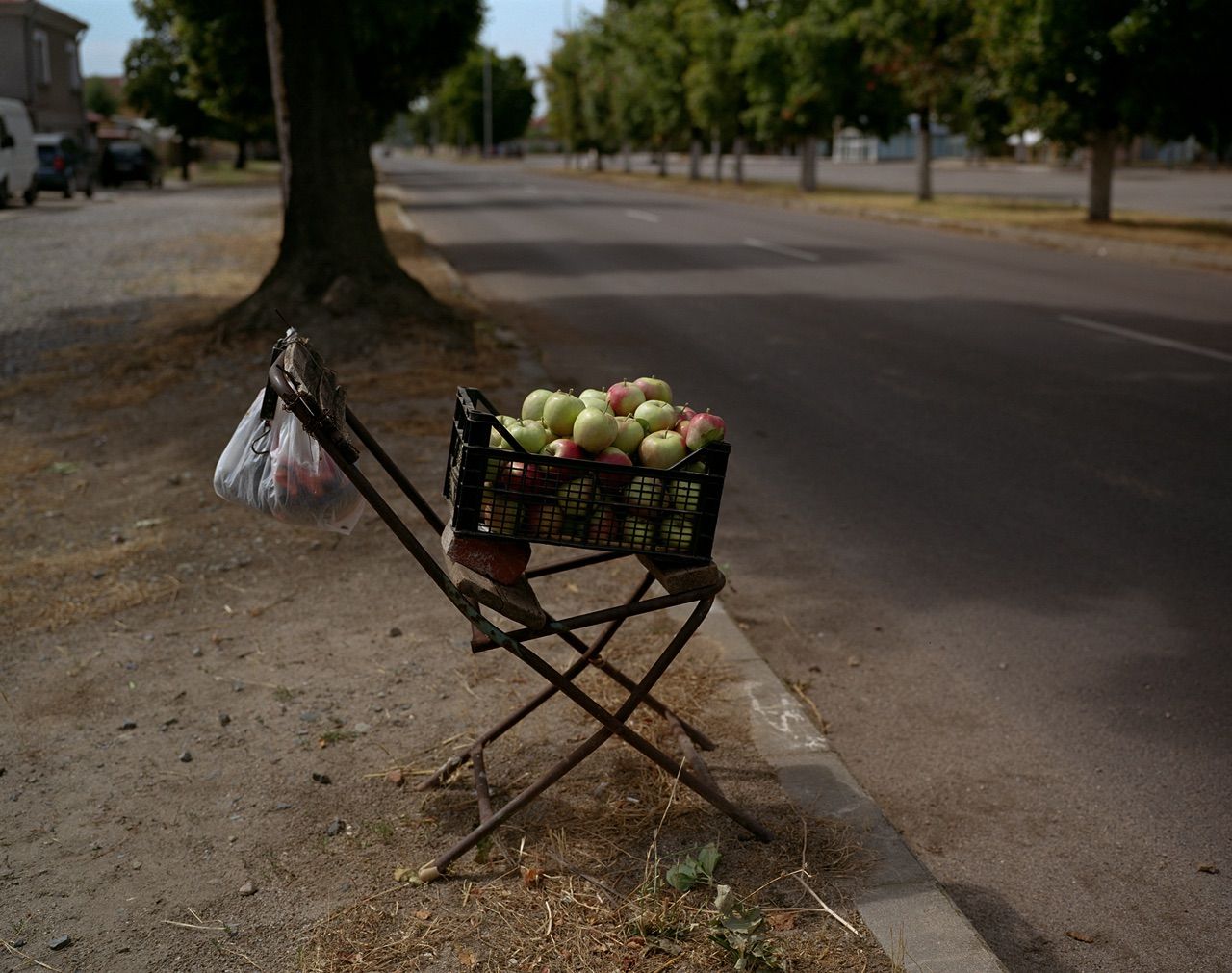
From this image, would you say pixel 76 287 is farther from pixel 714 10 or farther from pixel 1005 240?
pixel 714 10

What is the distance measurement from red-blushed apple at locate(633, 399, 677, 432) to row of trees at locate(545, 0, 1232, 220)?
16.7 metres

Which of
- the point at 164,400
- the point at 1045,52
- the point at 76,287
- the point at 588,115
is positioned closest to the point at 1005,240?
the point at 1045,52

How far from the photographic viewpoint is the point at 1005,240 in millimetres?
20578

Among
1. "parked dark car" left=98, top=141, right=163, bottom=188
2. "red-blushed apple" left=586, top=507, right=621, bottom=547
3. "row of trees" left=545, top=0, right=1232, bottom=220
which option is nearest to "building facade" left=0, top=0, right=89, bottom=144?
"parked dark car" left=98, top=141, right=163, bottom=188

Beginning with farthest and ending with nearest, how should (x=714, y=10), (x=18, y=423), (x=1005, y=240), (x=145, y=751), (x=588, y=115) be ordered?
(x=588, y=115)
(x=714, y=10)
(x=1005, y=240)
(x=18, y=423)
(x=145, y=751)

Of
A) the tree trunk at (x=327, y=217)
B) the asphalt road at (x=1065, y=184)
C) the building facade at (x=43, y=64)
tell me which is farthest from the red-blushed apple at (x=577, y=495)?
the building facade at (x=43, y=64)

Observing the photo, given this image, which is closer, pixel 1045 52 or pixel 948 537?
pixel 948 537

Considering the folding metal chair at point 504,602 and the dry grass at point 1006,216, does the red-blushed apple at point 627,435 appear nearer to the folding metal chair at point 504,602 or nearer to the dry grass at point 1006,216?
the folding metal chair at point 504,602

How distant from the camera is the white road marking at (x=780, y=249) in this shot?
59.0 ft

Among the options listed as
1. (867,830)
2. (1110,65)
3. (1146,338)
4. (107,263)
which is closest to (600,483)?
(867,830)

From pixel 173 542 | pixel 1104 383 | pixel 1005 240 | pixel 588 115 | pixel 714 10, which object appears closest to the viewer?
pixel 173 542

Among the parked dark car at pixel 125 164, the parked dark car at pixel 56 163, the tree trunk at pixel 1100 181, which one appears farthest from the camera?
the parked dark car at pixel 125 164

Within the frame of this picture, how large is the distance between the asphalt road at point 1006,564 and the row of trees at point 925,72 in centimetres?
648

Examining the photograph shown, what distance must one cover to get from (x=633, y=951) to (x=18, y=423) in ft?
21.4
